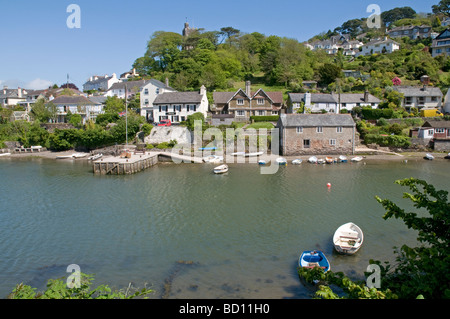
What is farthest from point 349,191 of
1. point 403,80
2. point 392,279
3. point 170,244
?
point 403,80

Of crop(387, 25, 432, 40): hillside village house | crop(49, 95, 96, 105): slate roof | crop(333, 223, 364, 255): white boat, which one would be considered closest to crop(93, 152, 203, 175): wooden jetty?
crop(49, 95, 96, 105): slate roof

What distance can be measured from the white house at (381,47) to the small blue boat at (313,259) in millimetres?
100110

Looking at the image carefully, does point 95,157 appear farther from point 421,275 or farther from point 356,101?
point 421,275

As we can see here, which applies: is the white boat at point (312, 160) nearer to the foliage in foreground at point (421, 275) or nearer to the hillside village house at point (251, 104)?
the hillside village house at point (251, 104)

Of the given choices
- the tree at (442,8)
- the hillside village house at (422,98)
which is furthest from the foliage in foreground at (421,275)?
the tree at (442,8)

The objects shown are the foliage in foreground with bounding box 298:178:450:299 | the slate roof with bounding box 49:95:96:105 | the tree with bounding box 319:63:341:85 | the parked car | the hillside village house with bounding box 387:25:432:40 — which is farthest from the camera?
the hillside village house with bounding box 387:25:432:40

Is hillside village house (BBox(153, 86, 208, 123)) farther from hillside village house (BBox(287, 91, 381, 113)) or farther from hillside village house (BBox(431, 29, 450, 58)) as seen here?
hillside village house (BBox(431, 29, 450, 58))

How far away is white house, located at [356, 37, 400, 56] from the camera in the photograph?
343ft

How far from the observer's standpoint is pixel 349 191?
3503cm

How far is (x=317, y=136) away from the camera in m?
53.1

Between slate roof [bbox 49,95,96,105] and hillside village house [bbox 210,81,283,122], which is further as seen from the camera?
slate roof [bbox 49,95,96,105]

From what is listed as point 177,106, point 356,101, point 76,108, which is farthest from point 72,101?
Result: point 356,101

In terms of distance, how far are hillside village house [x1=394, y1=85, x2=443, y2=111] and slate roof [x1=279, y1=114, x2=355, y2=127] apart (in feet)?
80.9
